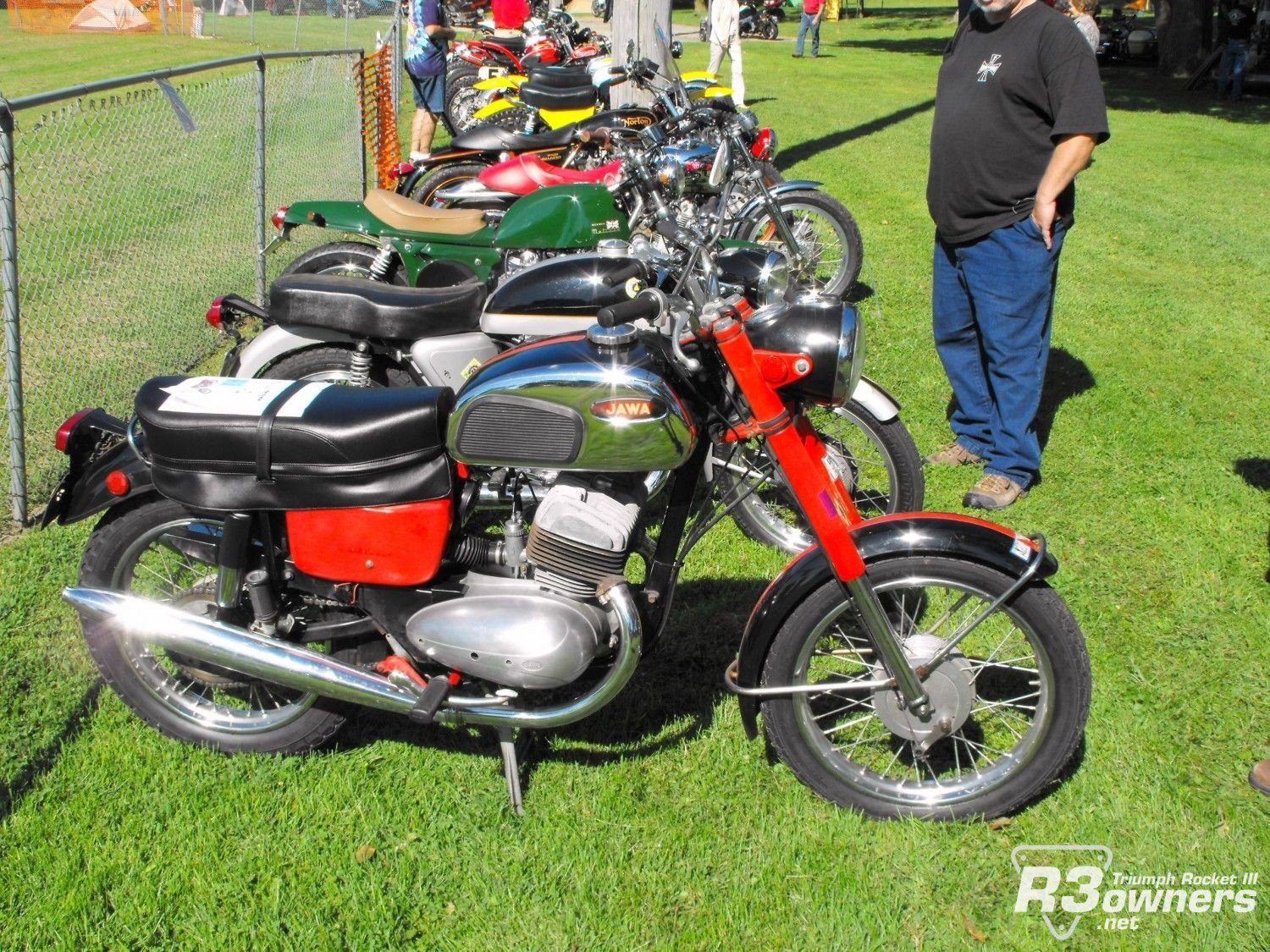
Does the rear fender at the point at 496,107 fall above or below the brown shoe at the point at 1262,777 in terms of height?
above

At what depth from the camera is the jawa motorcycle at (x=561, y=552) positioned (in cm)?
261

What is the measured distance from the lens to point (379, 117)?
11.2 meters

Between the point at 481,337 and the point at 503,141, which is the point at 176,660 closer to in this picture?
the point at 481,337

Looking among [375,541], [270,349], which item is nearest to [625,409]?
[375,541]

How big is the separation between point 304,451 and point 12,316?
223 centimetres

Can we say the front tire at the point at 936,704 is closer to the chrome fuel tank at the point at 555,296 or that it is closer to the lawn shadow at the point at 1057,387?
the chrome fuel tank at the point at 555,296

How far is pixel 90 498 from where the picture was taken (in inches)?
117

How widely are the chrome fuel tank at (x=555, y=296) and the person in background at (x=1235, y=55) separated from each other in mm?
20828

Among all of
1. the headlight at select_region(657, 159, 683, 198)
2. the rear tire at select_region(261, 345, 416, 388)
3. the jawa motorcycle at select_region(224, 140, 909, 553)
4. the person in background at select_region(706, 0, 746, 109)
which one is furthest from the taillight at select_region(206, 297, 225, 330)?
the person in background at select_region(706, 0, 746, 109)

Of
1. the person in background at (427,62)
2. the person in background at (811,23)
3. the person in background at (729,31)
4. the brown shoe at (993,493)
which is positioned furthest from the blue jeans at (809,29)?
the brown shoe at (993,493)

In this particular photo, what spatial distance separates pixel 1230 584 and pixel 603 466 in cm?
288

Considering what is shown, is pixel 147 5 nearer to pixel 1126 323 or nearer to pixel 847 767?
pixel 1126 323

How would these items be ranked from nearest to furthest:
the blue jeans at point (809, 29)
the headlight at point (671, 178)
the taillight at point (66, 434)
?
1. the taillight at point (66, 434)
2. the headlight at point (671, 178)
3. the blue jeans at point (809, 29)

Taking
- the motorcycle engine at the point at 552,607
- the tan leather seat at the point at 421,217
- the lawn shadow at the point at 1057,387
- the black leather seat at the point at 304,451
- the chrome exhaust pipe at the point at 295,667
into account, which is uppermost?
the tan leather seat at the point at 421,217
